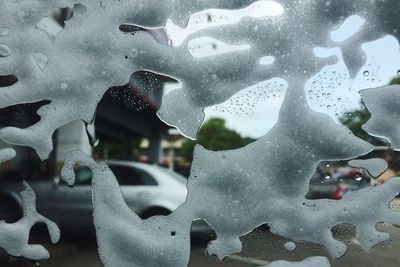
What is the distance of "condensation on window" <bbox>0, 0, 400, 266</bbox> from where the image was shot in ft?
4.10

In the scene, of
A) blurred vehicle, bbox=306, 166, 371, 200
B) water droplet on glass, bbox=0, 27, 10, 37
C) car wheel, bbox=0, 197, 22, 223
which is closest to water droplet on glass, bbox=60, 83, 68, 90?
water droplet on glass, bbox=0, 27, 10, 37

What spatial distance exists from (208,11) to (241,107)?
0.27 m

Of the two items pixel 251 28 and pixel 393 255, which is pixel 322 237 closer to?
pixel 393 255

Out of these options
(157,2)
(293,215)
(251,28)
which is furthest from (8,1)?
(293,215)

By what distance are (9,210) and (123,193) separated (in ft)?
1.07

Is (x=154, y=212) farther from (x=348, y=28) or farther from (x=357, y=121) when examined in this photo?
(x=348, y=28)

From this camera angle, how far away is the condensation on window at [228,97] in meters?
1.25

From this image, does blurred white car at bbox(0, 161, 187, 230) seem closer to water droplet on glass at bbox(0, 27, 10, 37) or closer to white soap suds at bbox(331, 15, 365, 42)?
water droplet on glass at bbox(0, 27, 10, 37)

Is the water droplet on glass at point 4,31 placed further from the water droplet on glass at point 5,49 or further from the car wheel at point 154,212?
the car wheel at point 154,212

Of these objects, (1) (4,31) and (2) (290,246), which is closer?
(2) (290,246)

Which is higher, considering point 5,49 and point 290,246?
point 5,49

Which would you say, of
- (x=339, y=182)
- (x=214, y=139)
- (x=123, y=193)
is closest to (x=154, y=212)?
(x=123, y=193)

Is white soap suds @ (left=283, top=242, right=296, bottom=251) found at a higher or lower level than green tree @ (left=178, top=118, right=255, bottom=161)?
lower

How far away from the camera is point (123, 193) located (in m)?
1.29
